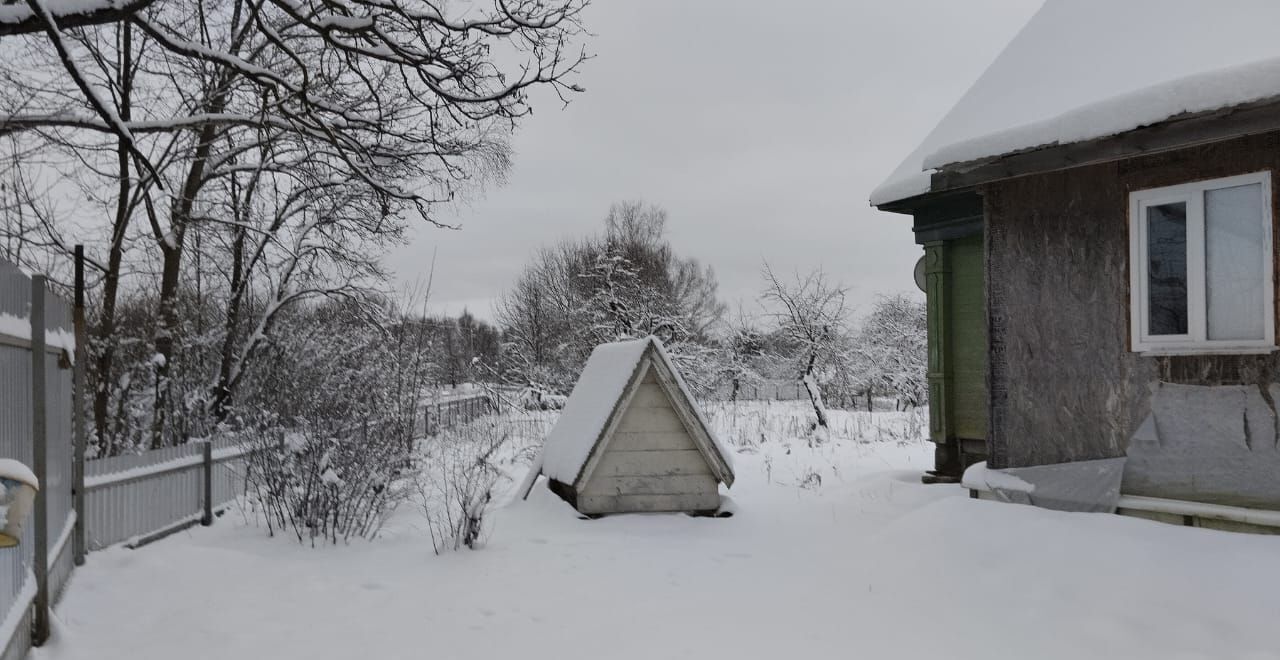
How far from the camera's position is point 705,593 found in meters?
5.98

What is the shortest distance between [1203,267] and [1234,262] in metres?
0.18

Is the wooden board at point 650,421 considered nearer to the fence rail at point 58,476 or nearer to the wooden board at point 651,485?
the wooden board at point 651,485

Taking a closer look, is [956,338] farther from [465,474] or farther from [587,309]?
[587,309]

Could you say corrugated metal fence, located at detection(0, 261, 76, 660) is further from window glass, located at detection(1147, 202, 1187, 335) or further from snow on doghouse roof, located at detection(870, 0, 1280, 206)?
window glass, located at detection(1147, 202, 1187, 335)

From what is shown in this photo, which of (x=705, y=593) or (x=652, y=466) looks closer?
A: (x=705, y=593)

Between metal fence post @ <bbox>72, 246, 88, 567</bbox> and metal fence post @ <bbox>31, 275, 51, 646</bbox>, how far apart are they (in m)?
1.31

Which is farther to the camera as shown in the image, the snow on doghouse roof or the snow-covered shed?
the snow-covered shed

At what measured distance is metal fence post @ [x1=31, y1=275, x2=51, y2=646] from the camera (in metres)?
4.32

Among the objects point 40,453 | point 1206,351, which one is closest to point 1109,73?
point 1206,351

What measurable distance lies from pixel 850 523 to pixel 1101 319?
2953 millimetres

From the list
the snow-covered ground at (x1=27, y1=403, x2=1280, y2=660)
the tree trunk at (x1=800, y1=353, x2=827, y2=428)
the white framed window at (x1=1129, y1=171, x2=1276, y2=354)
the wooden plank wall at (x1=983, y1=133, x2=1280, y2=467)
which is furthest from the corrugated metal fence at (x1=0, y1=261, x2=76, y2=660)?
the tree trunk at (x1=800, y1=353, x2=827, y2=428)

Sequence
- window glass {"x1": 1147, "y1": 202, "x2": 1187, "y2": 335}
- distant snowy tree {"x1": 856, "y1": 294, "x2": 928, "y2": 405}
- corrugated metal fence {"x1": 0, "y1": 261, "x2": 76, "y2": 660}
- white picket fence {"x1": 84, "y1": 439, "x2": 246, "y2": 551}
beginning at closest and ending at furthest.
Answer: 1. corrugated metal fence {"x1": 0, "y1": 261, "x2": 76, "y2": 660}
2. window glass {"x1": 1147, "y1": 202, "x2": 1187, "y2": 335}
3. white picket fence {"x1": 84, "y1": 439, "x2": 246, "y2": 551}
4. distant snowy tree {"x1": 856, "y1": 294, "x2": 928, "y2": 405}

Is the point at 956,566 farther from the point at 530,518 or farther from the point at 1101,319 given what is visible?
the point at 530,518

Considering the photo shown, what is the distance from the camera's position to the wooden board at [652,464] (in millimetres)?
8281
